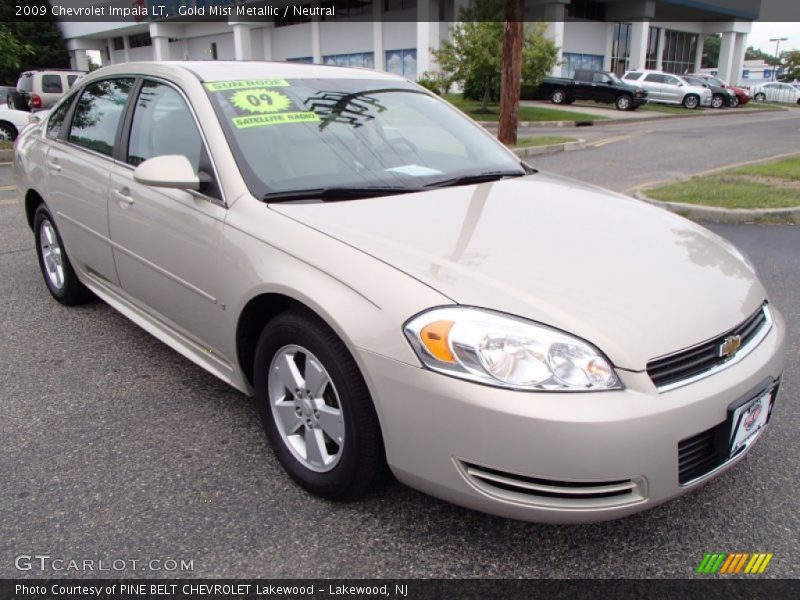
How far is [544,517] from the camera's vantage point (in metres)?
2.01

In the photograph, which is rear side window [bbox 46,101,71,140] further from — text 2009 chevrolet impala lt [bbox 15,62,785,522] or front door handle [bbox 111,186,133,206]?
front door handle [bbox 111,186,133,206]

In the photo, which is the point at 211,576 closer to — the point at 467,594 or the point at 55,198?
the point at 467,594

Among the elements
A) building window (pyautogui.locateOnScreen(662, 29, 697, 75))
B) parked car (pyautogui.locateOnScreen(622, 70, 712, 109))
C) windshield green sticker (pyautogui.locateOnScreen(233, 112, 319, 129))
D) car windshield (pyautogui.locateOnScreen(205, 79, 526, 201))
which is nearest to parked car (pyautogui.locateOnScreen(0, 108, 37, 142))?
car windshield (pyautogui.locateOnScreen(205, 79, 526, 201))

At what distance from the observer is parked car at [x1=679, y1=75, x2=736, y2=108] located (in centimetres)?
3419

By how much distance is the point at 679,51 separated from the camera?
156ft

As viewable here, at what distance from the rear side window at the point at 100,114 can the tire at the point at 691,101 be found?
1337 inches

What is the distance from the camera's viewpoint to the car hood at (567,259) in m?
2.07

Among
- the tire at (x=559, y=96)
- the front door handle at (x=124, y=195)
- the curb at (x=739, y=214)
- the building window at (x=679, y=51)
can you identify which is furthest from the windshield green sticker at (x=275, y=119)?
the building window at (x=679, y=51)

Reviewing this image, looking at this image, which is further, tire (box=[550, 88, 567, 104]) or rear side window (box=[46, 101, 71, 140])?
tire (box=[550, 88, 567, 104])

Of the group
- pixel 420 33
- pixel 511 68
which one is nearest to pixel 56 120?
pixel 511 68

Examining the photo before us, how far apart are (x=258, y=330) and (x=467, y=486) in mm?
1148

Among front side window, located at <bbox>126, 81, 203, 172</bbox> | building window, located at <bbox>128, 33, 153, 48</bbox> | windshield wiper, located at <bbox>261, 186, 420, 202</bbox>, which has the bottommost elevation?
windshield wiper, located at <bbox>261, 186, 420, 202</bbox>

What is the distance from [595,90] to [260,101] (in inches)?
1219

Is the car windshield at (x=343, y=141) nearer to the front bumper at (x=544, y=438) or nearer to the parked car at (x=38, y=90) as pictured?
the front bumper at (x=544, y=438)
